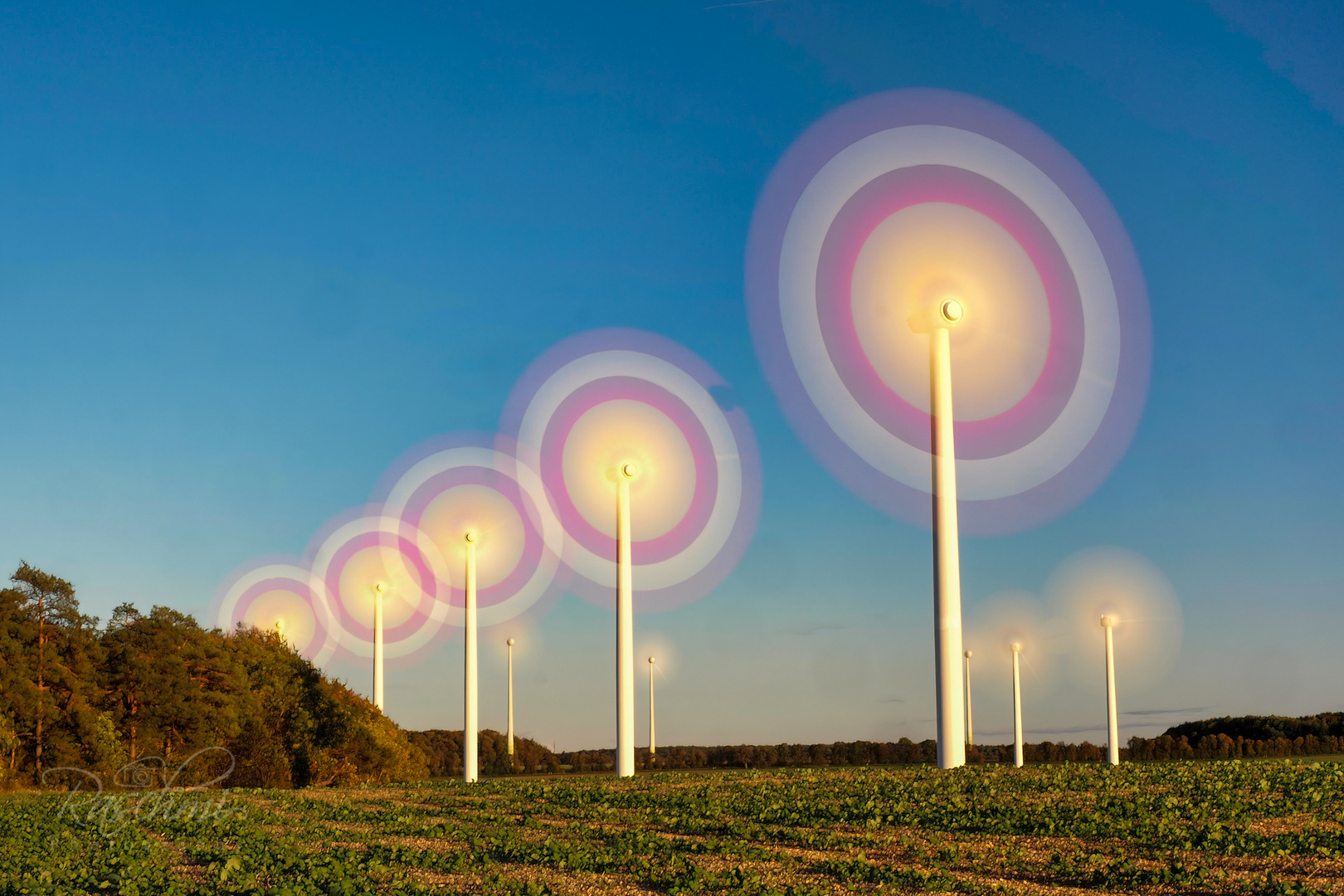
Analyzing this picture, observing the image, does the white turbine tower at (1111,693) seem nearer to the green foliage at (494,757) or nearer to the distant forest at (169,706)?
the distant forest at (169,706)

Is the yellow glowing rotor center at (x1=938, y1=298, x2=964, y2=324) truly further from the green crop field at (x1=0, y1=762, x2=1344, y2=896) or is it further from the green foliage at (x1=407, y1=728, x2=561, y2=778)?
the green foliage at (x1=407, y1=728, x2=561, y2=778)

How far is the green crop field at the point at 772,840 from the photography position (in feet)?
73.8

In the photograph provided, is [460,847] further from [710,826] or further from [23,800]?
[23,800]

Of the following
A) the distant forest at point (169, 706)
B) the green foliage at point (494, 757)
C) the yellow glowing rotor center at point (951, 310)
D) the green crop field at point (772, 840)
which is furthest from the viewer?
the green foliage at point (494, 757)

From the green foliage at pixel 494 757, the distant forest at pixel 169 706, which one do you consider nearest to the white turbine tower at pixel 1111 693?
the distant forest at pixel 169 706

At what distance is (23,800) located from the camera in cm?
5588

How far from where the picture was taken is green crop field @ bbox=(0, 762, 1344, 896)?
2248 centimetres

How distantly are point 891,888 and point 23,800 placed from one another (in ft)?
165

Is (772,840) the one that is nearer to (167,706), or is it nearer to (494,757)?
(167,706)

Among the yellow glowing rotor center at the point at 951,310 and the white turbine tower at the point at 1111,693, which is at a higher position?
the yellow glowing rotor center at the point at 951,310

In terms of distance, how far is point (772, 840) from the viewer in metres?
29.1

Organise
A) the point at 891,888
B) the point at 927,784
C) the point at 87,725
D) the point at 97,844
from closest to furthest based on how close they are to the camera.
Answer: the point at 891,888 → the point at 97,844 → the point at 927,784 → the point at 87,725

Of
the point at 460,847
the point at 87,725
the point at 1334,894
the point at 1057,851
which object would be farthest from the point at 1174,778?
the point at 87,725

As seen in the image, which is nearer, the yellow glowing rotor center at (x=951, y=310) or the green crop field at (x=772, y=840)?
the green crop field at (x=772, y=840)
